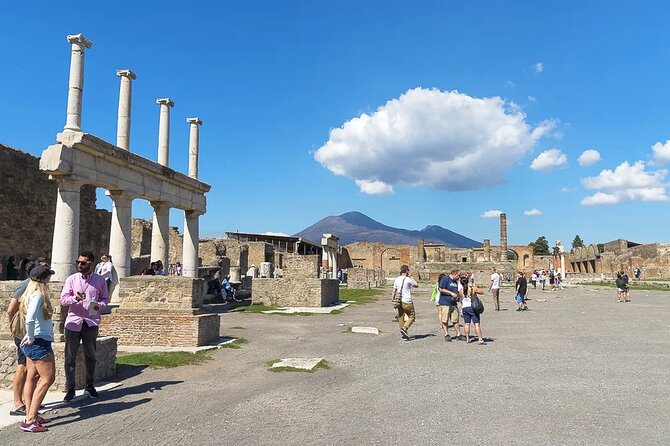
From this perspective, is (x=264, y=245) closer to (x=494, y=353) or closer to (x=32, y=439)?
(x=494, y=353)

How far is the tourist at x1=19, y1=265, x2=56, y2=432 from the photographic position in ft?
16.1

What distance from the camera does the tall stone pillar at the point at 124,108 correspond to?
17.2 m

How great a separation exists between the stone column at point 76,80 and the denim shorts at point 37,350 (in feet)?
34.1

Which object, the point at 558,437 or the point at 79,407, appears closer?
the point at 558,437

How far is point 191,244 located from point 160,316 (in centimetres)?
1190

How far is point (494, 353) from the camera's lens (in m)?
9.49

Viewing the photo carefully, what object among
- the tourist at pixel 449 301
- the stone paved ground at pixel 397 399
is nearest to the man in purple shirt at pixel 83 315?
the stone paved ground at pixel 397 399

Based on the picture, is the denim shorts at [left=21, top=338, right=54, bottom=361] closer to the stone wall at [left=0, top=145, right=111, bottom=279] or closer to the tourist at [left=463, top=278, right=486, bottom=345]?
the tourist at [left=463, top=278, right=486, bottom=345]

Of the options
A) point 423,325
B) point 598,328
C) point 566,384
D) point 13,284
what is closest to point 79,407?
point 13,284

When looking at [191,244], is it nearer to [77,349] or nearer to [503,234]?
[77,349]

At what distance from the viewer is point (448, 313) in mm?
12086

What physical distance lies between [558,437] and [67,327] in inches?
214

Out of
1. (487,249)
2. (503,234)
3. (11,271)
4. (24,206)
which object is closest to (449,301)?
(11,271)

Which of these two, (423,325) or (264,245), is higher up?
(264,245)
